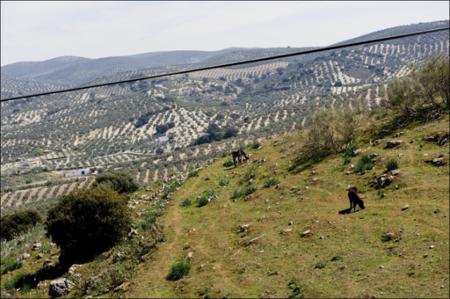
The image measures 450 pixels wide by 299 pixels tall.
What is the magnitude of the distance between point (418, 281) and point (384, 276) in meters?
1.13

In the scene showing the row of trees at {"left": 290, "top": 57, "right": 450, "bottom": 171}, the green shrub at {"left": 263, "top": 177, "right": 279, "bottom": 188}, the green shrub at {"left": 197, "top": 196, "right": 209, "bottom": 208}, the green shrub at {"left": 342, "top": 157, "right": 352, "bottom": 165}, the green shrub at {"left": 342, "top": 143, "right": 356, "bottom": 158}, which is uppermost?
the row of trees at {"left": 290, "top": 57, "right": 450, "bottom": 171}

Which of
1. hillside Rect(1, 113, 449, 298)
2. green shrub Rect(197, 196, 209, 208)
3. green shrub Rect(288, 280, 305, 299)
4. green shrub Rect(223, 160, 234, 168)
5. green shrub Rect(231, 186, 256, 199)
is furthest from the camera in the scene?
green shrub Rect(223, 160, 234, 168)

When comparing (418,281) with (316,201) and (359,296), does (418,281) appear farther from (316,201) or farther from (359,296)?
(316,201)

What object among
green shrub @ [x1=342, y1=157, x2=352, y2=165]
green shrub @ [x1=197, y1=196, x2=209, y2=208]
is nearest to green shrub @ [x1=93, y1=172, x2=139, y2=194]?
green shrub @ [x1=197, y1=196, x2=209, y2=208]

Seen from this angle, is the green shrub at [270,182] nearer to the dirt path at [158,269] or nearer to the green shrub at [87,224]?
the dirt path at [158,269]

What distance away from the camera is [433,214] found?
20.3 metres

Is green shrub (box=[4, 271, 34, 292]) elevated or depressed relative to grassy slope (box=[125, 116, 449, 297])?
depressed

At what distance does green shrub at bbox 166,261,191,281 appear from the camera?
20.6m

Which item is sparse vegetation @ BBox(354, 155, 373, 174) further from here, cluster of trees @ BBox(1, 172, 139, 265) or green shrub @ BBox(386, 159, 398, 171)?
cluster of trees @ BBox(1, 172, 139, 265)

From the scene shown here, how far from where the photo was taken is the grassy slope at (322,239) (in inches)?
644

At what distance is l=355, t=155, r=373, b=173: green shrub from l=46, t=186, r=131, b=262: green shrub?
15.0 metres

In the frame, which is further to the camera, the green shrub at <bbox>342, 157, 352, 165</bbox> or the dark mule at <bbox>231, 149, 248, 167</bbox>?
the dark mule at <bbox>231, 149, 248, 167</bbox>

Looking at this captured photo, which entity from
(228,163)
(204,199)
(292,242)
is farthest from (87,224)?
(228,163)

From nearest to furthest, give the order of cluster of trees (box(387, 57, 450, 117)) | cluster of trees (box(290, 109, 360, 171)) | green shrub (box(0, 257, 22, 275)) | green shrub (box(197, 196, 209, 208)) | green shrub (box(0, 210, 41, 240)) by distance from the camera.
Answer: green shrub (box(0, 257, 22, 275)), green shrub (box(197, 196, 209, 208)), cluster of trees (box(290, 109, 360, 171)), cluster of trees (box(387, 57, 450, 117)), green shrub (box(0, 210, 41, 240))
